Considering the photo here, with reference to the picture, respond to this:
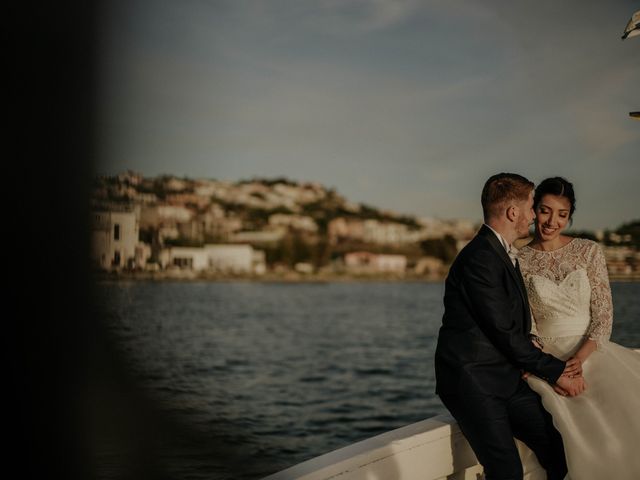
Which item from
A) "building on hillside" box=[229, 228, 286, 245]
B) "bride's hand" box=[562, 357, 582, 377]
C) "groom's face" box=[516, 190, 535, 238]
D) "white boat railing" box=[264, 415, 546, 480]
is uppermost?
"building on hillside" box=[229, 228, 286, 245]

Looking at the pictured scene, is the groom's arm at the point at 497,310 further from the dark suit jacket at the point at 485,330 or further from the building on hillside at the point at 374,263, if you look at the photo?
the building on hillside at the point at 374,263

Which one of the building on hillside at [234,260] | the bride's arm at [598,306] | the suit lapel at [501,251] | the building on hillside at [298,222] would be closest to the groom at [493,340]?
the suit lapel at [501,251]

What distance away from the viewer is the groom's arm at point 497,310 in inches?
66.5

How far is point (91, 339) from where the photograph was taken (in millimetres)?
1971

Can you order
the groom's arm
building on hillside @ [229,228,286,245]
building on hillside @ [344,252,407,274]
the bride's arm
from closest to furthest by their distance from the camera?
the groom's arm
the bride's arm
building on hillside @ [229,228,286,245]
building on hillside @ [344,252,407,274]

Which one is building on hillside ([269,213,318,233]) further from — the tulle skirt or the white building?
the tulle skirt

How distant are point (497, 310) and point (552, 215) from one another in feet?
1.66

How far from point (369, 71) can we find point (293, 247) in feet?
54.2

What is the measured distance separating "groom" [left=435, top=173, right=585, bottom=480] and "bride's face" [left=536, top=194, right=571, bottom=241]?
26 centimetres

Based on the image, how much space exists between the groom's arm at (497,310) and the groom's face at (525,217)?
132 millimetres

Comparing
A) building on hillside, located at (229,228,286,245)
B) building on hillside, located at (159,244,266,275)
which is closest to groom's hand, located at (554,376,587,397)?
building on hillside, located at (159,244,266,275)

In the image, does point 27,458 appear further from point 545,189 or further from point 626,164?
point 626,164

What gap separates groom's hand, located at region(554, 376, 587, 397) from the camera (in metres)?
1.81

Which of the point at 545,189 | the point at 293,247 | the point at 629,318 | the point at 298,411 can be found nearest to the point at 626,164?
the point at 629,318
